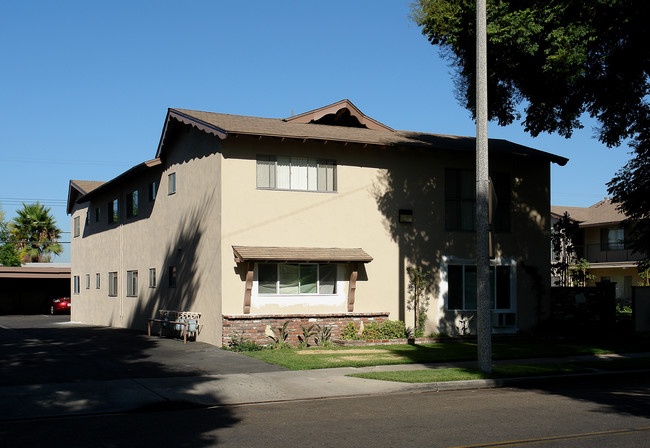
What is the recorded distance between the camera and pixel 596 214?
1884 inches

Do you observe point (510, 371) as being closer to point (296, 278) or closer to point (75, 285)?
point (296, 278)

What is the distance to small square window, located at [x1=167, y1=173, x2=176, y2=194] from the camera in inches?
951

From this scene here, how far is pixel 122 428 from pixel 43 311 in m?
45.8

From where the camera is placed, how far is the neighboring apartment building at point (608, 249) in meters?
44.2

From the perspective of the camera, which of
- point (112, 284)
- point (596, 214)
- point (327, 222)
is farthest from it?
point (596, 214)

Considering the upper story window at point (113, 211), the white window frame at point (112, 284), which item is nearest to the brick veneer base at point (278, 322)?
the white window frame at point (112, 284)

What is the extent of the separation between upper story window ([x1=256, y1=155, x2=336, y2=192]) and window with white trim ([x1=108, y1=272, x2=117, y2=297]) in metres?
12.9

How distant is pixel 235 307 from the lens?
773 inches

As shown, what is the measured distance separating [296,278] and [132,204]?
37.2 feet

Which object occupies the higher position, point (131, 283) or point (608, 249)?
point (608, 249)

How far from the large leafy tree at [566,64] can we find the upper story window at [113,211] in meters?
16.2

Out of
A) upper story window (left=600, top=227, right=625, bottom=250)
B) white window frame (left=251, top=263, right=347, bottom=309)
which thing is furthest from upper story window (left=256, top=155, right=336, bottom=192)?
upper story window (left=600, top=227, right=625, bottom=250)

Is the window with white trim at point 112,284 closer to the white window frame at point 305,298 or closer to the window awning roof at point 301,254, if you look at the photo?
the white window frame at point 305,298

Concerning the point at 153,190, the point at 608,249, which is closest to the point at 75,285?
the point at 153,190
